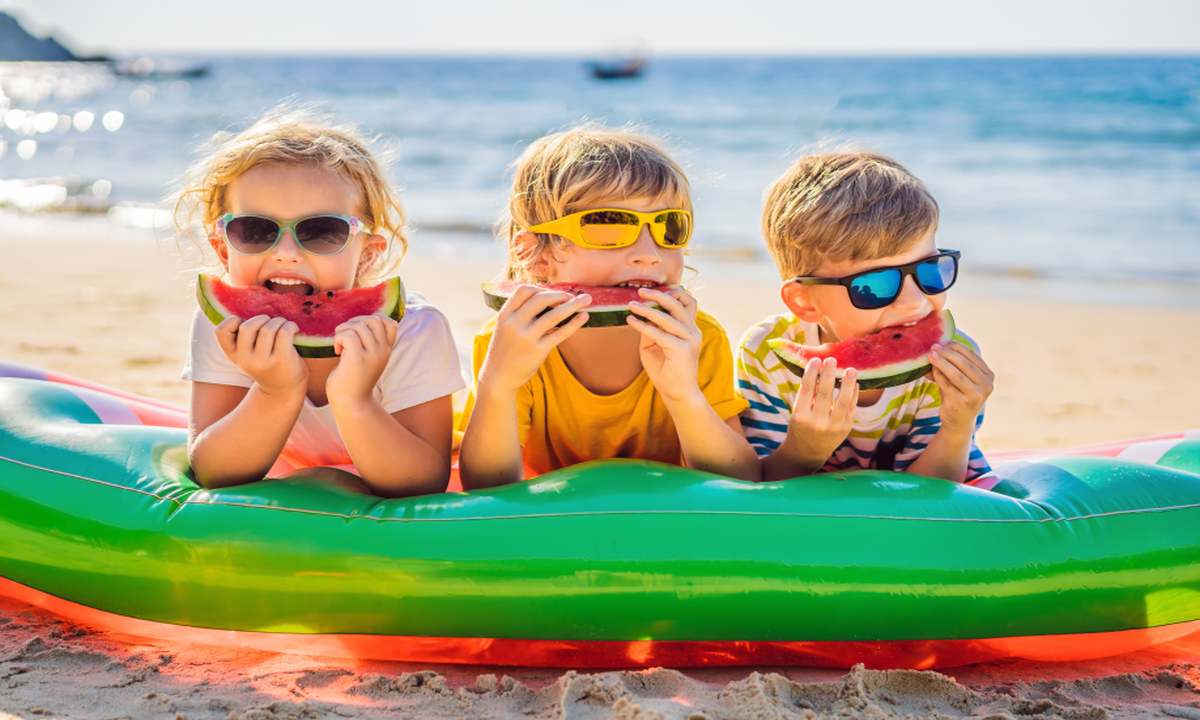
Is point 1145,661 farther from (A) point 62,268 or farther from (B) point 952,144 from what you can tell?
(B) point 952,144

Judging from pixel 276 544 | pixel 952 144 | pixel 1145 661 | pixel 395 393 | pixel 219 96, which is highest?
pixel 219 96

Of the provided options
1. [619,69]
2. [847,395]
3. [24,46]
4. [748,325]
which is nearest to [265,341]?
[847,395]

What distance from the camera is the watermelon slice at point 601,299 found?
3.68 metres

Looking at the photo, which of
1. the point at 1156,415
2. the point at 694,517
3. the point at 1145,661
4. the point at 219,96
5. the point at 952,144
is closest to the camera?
the point at 694,517

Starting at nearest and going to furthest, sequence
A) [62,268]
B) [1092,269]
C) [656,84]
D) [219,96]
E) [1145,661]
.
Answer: [1145,661] < [62,268] < [1092,269] < [219,96] < [656,84]

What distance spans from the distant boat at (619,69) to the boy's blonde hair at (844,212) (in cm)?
6944

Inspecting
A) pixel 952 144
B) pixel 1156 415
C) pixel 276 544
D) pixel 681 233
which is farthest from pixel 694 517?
pixel 952 144

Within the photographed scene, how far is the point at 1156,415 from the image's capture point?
25.4ft

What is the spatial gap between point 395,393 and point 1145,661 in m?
2.65

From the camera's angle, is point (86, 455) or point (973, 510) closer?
point (973, 510)

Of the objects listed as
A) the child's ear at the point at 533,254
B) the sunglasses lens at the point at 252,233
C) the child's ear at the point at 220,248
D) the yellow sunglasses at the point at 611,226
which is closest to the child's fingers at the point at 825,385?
the yellow sunglasses at the point at 611,226

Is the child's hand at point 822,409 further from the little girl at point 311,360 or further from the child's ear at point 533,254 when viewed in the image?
the little girl at point 311,360

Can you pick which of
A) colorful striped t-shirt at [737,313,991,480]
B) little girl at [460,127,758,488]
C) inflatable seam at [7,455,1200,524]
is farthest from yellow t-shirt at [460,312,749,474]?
inflatable seam at [7,455,1200,524]

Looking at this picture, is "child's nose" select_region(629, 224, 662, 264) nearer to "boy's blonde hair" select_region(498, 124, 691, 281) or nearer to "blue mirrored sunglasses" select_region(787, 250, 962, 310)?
"boy's blonde hair" select_region(498, 124, 691, 281)
